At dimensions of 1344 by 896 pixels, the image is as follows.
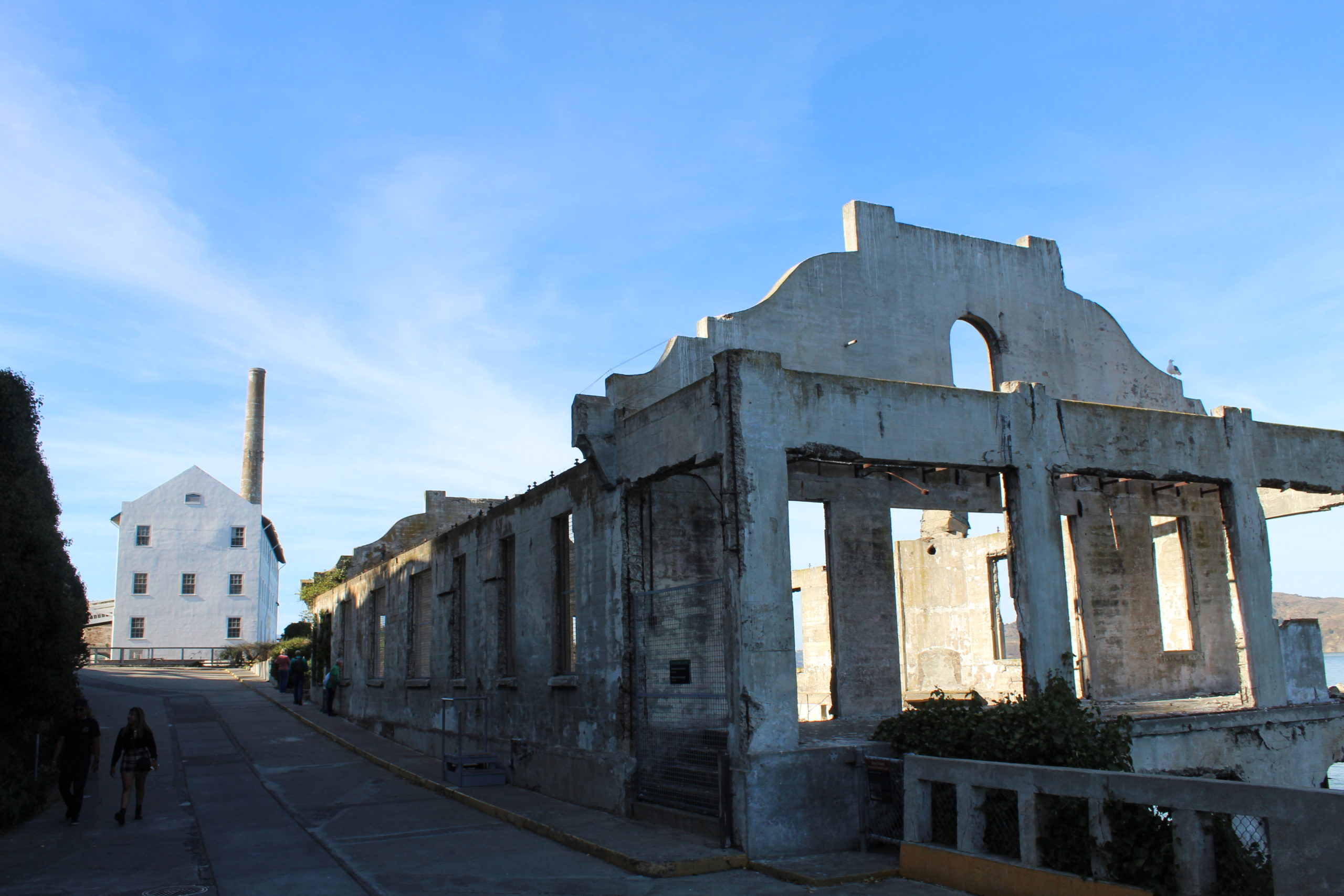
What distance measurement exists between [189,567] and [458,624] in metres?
43.1

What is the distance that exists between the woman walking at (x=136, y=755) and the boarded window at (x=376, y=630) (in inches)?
471

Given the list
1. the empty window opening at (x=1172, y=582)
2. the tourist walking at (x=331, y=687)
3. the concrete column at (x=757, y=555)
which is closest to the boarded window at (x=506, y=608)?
the concrete column at (x=757, y=555)

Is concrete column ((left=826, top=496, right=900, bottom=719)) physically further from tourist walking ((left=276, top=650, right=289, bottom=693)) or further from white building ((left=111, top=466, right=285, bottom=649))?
white building ((left=111, top=466, right=285, bottom=649))

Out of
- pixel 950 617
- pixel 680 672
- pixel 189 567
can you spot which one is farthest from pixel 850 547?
pixel 189 567

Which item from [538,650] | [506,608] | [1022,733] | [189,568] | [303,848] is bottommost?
[303,848]

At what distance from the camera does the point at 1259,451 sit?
46.6 feet

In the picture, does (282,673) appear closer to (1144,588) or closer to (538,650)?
(538,650)

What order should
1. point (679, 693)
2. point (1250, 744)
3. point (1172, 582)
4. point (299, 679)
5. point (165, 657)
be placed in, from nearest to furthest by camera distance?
1. point (679, 693)
2. point (1250, 744)
3. point (1172, 582)
4. point (299, 679)
5. point (165, 657)

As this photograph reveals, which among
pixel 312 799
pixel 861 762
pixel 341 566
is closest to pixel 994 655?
pixel 861 762

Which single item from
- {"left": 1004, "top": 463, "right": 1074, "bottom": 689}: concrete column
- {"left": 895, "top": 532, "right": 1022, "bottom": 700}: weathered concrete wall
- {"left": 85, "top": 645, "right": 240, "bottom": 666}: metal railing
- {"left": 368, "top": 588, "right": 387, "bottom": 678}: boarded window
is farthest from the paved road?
{"left": 85, "top": 645, "right": 240, "bottom": 666}: metal railing

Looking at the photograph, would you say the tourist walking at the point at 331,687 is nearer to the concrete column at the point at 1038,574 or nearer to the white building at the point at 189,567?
the concrete column at the point at 1038,574

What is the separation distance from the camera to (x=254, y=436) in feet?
209

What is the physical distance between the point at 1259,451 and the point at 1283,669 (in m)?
3.06

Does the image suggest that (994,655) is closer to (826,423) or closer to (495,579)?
(495,579)
